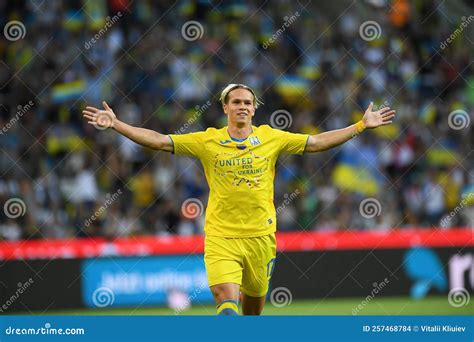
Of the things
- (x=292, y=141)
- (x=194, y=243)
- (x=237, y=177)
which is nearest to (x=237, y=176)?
(x=237, y=177)

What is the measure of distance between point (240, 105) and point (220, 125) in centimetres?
754

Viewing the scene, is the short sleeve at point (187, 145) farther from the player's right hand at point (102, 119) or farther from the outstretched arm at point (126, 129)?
the player's right hand at point (102, 119)

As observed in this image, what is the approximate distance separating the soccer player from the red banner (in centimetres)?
548

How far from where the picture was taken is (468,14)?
60.4 feet

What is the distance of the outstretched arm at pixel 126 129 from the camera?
9297 millimetres

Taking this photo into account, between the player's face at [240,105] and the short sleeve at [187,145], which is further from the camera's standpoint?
the short sleeve at [187,145]

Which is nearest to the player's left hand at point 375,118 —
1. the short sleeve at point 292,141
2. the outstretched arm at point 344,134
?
the outstretched arm at point 344,134

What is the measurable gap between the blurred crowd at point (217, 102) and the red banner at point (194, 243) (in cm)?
69

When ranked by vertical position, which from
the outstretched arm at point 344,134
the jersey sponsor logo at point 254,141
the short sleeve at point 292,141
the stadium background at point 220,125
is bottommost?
the jersey sponsor logo at point 254,141

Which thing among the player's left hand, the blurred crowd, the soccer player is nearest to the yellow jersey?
the soccer player

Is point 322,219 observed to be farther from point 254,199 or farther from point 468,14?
point 254,199

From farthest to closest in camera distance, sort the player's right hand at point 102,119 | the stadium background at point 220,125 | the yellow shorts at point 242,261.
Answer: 1. the stadium background at point 220,125
2. the player's right hand at point 102,119
3. the yellow shorts at point 242,261

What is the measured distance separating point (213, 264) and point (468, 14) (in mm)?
10759

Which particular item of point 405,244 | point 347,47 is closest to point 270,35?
point 347,47
